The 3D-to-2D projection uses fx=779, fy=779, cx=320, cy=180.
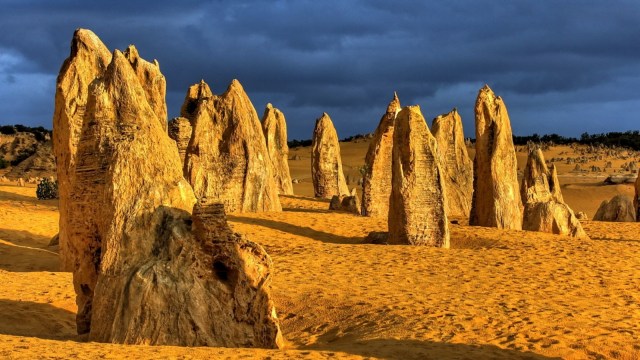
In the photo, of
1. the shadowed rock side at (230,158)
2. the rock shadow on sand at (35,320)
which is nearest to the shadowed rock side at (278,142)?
the shadowed rock side at (230,158)

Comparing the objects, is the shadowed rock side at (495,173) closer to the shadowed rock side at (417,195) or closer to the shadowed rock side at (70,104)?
the shadowed rock side at (417,195)

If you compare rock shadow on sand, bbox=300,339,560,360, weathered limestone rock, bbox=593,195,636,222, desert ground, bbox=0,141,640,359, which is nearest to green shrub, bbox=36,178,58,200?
desert ground, bbox=0,141,640,359

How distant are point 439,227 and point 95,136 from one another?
890cm

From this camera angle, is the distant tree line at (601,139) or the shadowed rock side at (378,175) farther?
the distant tree line at (601,139)

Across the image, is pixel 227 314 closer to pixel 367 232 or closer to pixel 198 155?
pixel 367 232

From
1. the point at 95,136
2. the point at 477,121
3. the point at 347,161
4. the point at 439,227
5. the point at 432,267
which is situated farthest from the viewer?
the point at 347,161

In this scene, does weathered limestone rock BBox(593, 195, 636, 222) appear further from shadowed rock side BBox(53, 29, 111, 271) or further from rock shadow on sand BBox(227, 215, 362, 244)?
shadowed rock side BBox(53, 29, 111, 271)

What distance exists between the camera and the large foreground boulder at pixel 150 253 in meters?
8.13

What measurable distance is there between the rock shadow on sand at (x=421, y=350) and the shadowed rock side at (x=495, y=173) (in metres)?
11.3

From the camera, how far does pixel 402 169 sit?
16.7 m

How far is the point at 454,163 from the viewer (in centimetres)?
2542

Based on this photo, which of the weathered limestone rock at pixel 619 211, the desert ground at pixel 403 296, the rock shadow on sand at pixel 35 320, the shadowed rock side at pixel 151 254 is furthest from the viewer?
the weathered limestone rock at pixel 619 211

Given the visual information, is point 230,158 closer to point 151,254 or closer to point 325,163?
point 325,163

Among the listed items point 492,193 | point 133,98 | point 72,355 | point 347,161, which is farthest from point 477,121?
point 347,161
